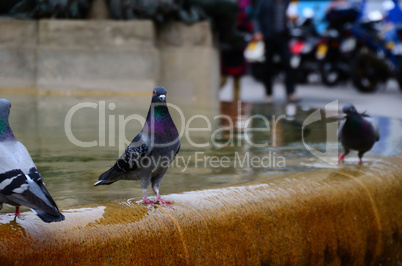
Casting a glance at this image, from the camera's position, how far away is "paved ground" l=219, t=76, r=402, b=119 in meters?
9.90

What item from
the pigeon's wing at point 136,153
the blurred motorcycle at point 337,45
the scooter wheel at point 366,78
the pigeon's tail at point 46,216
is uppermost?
the blurred motorcycle at point 337,45

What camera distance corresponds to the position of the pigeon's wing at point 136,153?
7.21 ft

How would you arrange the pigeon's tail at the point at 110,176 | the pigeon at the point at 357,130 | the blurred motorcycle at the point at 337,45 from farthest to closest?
the blurred motorcycle at the point at 337,45 → the pigeon at the point at 357,130 → the pigeon's tail at the point at 110,176

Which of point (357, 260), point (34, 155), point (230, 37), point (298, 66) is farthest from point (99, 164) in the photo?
point (298, 66)

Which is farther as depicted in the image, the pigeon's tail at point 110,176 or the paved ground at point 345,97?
the paved ground at point 345,97

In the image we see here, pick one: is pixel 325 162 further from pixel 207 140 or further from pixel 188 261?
pixel 188 261

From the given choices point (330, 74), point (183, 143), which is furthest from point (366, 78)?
point (183, 143)

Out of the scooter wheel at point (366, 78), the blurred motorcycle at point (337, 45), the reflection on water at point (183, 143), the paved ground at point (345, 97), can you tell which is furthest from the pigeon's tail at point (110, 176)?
the blurred motorcycle at point (337, 45)

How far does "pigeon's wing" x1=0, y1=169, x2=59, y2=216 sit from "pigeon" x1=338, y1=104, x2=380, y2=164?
176 cm

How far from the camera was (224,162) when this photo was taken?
355cm

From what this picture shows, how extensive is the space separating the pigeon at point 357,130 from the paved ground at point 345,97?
18.9ft

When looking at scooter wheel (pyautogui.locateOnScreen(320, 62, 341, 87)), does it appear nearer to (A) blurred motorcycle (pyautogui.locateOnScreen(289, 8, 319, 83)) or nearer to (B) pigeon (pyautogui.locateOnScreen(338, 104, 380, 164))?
(A) blurred motorcycle (pyautogui.locateOnScreen(289, 8, 319, 83))

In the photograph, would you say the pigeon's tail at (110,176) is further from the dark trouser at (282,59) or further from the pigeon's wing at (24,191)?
the dark trouser at (282,59)

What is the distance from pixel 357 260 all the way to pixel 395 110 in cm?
699
